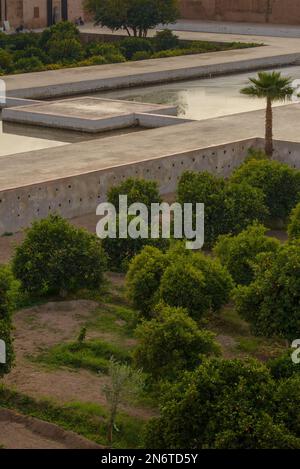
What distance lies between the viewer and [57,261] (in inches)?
583

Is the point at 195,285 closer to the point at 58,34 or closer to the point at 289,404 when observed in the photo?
the point at 289,404

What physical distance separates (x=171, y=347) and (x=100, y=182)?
24.9 feet

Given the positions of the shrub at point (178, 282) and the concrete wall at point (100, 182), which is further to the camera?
the concrete wall at point (100, 182)

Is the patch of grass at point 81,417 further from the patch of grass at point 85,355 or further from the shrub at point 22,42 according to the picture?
the shrub at point 22,42

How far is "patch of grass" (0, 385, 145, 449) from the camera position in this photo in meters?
11.1

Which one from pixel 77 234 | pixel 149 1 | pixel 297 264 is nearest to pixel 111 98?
pixel 149 1

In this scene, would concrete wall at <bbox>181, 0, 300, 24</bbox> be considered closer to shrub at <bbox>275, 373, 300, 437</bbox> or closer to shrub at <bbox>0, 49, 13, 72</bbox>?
shrub at <bbox>0, 49, 13, 72</bbox>

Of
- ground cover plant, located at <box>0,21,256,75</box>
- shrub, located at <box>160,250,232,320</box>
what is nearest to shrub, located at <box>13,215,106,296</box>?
shrub, located at <box>160,250,232,320</box>

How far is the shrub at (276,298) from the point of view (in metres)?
12.8

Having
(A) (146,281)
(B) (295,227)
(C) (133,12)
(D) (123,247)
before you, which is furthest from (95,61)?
(A) (146,281)

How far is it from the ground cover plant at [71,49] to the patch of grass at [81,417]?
2336 cm

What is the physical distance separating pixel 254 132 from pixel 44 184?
21.9 feet

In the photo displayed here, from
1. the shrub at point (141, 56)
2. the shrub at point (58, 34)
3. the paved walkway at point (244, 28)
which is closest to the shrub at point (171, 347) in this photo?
the shrub at point (141, 56)

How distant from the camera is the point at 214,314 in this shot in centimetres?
1447
